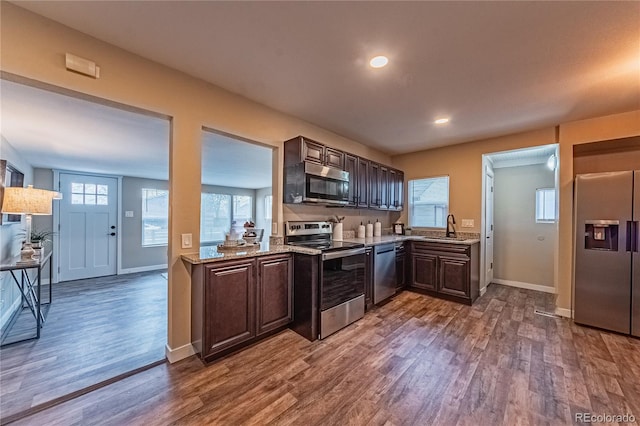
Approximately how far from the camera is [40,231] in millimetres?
4988

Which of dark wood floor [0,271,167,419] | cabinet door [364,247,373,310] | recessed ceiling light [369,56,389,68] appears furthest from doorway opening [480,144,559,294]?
dark wood floor [0,271,167,419]

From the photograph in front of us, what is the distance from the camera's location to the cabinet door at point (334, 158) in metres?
3.42

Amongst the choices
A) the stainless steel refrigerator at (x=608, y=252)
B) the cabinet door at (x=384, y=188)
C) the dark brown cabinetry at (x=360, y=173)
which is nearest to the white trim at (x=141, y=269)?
the dark brown cabinetry at (x=360, y=173)

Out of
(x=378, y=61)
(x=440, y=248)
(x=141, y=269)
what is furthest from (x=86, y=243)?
(x=440, y=248)

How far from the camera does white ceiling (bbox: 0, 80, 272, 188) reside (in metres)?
2.47

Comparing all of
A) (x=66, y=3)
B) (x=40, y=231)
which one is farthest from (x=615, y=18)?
(x=40, y=231)

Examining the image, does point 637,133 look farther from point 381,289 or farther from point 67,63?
point 67,63

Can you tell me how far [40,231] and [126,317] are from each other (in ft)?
11.7

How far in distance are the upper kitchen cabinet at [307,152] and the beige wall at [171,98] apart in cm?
15

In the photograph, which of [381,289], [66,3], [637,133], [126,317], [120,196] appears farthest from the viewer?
[120,196]

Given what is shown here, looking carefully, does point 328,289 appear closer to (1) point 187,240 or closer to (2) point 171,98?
(1) point 187,240

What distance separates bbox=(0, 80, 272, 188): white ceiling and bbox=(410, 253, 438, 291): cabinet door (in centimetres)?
306

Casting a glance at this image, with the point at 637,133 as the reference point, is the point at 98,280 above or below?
below

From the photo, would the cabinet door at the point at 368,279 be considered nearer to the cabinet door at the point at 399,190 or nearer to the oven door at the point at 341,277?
the oven door at the point at 341,277
